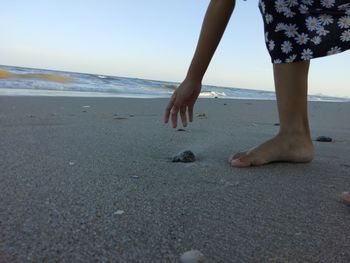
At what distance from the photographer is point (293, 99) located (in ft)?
6.03

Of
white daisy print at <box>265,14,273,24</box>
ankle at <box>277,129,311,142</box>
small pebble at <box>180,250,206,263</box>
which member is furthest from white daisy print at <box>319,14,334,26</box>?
small pebble at <box>180,250,206,263</box>

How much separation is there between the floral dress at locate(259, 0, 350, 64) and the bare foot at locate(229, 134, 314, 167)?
1.23 ft

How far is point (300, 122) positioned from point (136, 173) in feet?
2.90

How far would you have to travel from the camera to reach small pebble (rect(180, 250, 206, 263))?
0.79 metres

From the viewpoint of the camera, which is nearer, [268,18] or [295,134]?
[268,18]

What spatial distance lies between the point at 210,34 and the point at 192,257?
0.98m

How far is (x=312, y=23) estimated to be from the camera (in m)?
1.58

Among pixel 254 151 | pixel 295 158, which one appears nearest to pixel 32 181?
pixel 254 151

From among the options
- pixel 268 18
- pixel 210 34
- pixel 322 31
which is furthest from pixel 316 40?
pixel 210 34

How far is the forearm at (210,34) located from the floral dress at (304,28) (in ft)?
0.82

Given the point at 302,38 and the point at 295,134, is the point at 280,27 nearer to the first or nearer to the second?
the point at 302,38

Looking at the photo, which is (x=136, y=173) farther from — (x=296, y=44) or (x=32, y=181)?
(x=296, y=44)

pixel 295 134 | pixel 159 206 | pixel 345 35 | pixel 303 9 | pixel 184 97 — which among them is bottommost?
pixel 159 206

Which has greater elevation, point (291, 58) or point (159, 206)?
point (291, 58)
